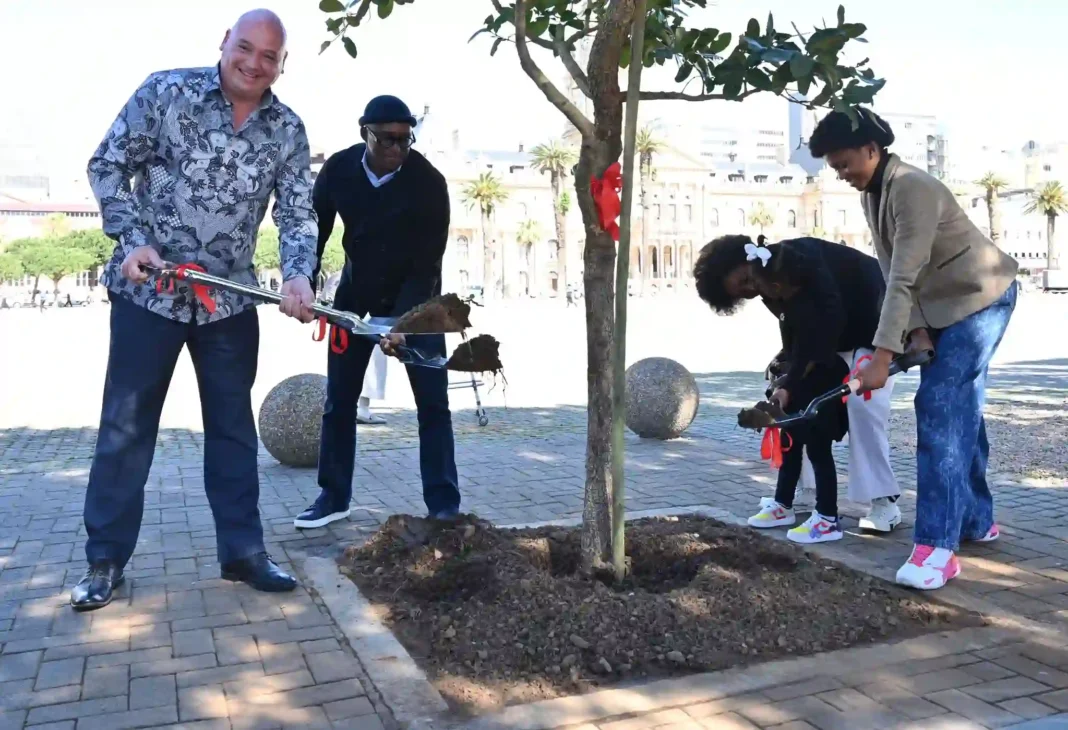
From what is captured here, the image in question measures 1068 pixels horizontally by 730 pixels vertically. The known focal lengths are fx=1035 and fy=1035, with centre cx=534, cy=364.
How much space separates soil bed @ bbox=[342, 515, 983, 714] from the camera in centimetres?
311

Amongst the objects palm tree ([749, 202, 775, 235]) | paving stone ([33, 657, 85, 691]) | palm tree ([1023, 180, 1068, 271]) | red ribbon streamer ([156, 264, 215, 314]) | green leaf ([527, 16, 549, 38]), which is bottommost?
paving stone ([33, 657, 85, 691])

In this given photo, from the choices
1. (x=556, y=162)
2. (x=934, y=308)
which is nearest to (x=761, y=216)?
(x=556, y=162)

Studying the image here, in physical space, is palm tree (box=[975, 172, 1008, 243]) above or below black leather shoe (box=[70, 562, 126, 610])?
above

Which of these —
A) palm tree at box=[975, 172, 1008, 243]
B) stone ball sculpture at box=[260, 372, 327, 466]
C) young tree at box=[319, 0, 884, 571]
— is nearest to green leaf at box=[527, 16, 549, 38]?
young tree at box=[319, 0, 884, 571]

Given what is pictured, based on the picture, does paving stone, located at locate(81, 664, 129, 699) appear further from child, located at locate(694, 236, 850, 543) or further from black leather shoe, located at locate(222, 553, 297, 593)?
child, located at locate(694, 236, 850, 543)

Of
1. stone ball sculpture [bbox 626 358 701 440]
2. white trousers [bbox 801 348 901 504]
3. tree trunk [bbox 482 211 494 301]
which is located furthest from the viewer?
tree trunk [bbox 482 211 494 301]

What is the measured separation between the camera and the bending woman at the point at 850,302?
4332mm

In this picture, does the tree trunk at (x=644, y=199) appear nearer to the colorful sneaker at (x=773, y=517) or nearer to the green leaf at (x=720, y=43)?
the colorful sneaker at (x=773, y=517)

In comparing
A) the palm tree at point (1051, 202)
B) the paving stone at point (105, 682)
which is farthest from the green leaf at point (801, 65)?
the palm tree at point (1051, 202)

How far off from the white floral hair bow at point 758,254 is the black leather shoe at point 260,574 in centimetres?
225

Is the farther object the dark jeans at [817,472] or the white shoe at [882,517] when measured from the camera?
the white shoe at [882,517]

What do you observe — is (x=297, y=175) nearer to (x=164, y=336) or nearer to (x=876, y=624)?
(x=164, y=336)

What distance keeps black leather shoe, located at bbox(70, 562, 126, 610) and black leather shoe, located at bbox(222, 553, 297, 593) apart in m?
0.42

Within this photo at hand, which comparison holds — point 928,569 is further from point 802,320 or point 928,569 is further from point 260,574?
point 260,574
